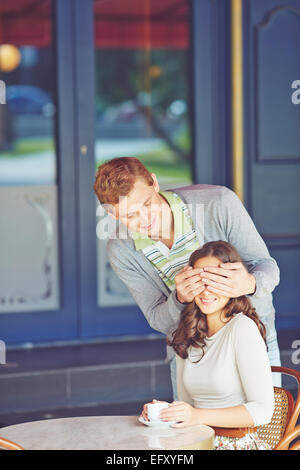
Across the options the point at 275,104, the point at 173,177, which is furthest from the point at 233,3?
the point at 173,177

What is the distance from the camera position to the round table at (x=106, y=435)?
2.10 m

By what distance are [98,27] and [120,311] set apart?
185 centimetres

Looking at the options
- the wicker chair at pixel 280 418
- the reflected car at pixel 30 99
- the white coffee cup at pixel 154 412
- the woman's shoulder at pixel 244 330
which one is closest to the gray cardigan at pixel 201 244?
the woman's shoulder at pixel 244 330

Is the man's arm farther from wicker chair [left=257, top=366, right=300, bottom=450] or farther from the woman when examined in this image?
wicker chair [left=257, top=366, right=300, bottom=450]

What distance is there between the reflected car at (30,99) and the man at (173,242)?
405cm

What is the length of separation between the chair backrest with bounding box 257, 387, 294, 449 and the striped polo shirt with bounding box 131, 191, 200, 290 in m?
0.52

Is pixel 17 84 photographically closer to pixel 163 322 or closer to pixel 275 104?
pixel 275 104

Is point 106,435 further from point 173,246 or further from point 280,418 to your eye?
point 173,246

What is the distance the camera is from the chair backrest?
2512mm

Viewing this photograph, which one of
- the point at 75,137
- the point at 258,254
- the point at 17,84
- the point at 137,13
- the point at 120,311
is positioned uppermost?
the point at 137,13

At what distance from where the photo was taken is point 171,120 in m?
6.34

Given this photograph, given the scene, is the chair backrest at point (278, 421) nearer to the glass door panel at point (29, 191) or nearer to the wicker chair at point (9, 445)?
the wicker chair at point (9, 445)

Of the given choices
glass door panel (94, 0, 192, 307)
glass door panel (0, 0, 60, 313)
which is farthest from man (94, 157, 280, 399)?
glass door panel (0, 0, 60, 313)
